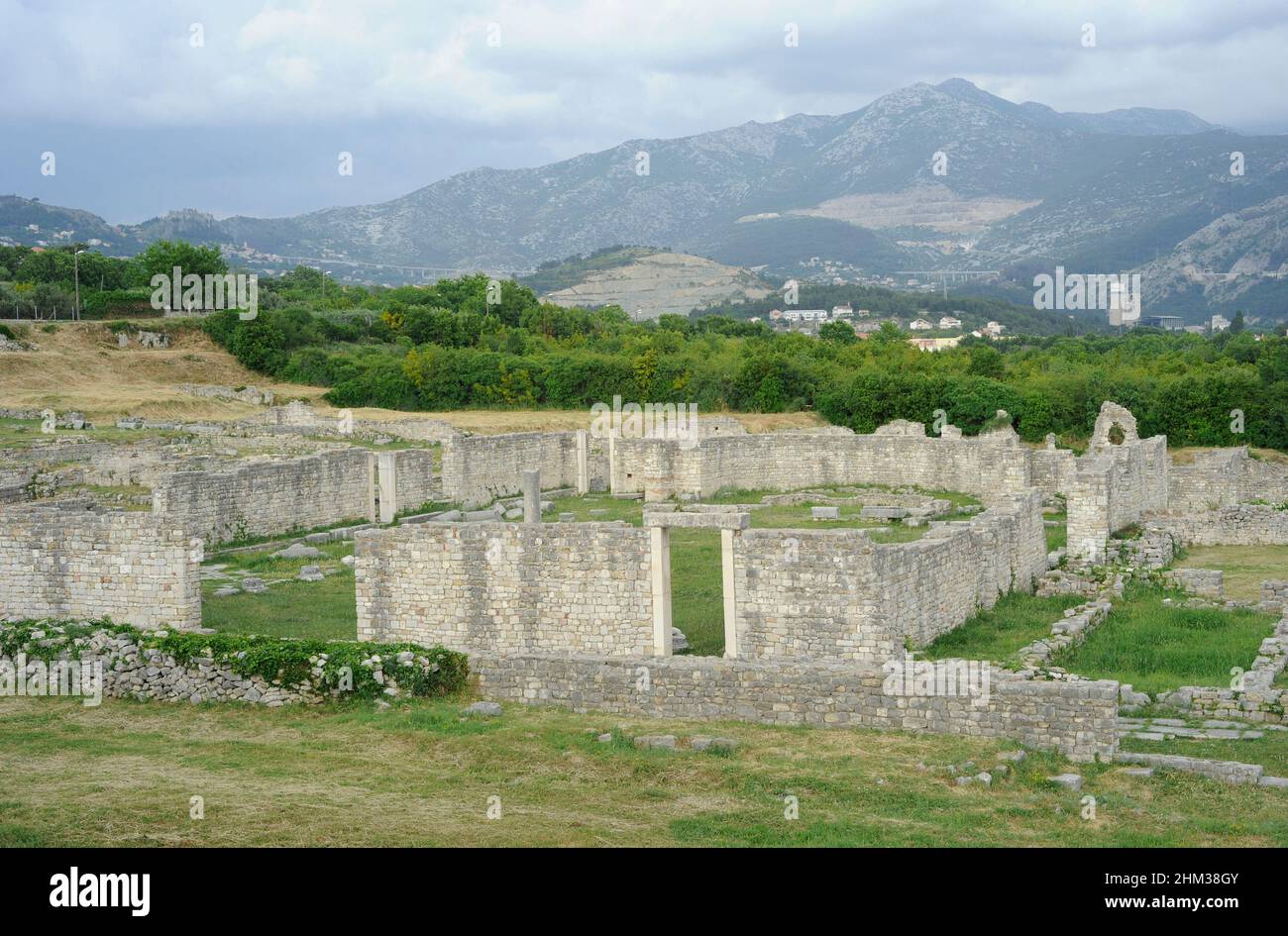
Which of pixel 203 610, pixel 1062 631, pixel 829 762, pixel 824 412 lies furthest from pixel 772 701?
pixel 824 412

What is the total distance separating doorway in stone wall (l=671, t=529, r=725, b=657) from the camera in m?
17.9

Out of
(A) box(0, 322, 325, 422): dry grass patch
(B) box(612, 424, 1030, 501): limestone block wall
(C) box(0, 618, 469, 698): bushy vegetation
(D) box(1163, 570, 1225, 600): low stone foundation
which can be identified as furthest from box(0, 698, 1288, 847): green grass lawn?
(A) box(0, 322, 325, 422): dry grass patch

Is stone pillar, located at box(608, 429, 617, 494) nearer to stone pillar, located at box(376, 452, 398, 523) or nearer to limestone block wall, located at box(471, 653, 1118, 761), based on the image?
stone pillar, located at box(376, 452, 398, 523)

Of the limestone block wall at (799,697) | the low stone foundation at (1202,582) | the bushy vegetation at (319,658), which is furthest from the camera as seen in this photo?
the low stone foundation at (1202,582)

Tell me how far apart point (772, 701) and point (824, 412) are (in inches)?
1501

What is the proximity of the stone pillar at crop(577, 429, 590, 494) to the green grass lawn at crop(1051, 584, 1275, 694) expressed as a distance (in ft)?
60.8

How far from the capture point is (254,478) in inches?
1085

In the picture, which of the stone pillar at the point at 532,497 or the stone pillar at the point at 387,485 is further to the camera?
the stone pillar at the point at 387,485

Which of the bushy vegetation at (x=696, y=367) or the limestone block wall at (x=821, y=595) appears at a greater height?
the bushy vegetation at (x=696, y=367)

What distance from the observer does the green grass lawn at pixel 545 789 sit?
10.2 meters

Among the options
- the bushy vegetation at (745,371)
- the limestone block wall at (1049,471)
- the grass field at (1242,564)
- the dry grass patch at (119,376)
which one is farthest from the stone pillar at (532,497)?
the dry grass patch at (119,376)

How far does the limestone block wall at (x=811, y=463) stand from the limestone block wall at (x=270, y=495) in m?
8.27

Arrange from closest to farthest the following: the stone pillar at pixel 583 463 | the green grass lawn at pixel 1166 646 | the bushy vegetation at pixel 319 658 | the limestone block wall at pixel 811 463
A: the bushy vegetation at pixel 319 658, the green grass lawn at pixel 1166 646, the limestone block wall at pixel 811 463, the stone pillar at pixel 583 463

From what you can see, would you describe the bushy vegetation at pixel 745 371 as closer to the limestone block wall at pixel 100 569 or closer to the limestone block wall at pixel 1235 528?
the limestone block wall at pixel 1235 528
